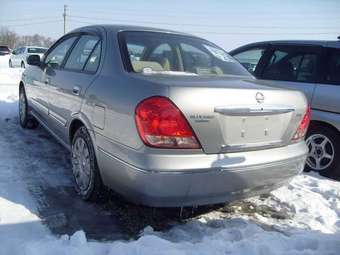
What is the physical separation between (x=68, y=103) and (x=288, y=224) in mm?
2295

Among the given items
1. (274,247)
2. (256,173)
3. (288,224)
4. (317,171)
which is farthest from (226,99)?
(317,171)

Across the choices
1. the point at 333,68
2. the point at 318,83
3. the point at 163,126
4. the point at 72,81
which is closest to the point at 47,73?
the point at 72,81

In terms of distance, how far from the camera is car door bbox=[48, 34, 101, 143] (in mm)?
3736

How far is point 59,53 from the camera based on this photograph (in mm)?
4941

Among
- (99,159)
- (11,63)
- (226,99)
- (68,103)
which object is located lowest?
(11,63)

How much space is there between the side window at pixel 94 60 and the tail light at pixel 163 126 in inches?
42.6

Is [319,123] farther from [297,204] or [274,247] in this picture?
[274,247]

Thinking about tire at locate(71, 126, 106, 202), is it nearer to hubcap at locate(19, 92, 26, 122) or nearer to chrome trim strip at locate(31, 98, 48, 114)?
chrome trim strip at locate(31, 98, 48, 114)

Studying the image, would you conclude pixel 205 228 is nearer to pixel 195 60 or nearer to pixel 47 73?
pixel 195 60

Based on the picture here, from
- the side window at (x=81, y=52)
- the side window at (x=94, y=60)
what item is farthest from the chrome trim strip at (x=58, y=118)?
the side window at (x=94, y=60)

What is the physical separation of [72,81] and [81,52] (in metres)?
0.41

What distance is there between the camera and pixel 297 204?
3961 mm

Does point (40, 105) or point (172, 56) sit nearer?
point (172, 56)

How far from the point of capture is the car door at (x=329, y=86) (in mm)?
4840
